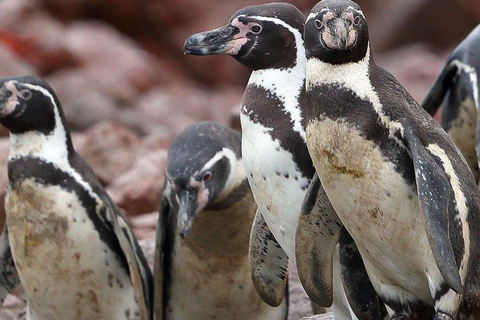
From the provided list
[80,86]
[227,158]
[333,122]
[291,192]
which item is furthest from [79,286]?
[80,86]

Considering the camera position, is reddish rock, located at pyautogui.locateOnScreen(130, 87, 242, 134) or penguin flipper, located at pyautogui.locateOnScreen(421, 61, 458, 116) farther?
reddish rock, located at pyautogui.locateOnScreen(130, 87, 242, 134)

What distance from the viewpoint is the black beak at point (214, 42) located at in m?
4.68

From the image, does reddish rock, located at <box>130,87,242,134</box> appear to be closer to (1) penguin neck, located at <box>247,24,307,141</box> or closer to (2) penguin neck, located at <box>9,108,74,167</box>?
(2) penguin neck, located at <box>9,108,74,167</box>

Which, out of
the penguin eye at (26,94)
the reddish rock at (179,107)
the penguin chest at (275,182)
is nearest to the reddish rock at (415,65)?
the reddish rock at (179,107)

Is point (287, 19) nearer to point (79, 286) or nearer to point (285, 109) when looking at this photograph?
point (285, 109)

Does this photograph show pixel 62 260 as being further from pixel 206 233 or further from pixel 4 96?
pixel 4 96

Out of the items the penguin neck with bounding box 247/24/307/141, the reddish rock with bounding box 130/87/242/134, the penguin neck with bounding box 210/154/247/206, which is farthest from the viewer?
the reddish rock with bounding box 130/87/242/134

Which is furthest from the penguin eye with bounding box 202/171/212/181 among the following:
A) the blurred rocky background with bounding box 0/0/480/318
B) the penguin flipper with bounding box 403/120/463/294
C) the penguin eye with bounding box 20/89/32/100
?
the blurred rocky background with bounding box 0/0/480/318

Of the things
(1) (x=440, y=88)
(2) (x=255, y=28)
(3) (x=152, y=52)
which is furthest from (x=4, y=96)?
(3) (x=152, y=52)

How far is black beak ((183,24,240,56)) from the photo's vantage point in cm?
468

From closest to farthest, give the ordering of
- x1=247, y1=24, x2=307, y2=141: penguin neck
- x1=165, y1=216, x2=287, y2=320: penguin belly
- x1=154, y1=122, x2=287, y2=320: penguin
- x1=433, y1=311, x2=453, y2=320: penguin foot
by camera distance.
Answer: x1=433, y1=311, x2=453, y2=320: penguin foot
x1=247, y1=24, x2=307, y2=141: penguin neck
x1=154, y1=122, x2=287, y2=320: penguin
x1=165, y1=216, x2=287, y2=320: penguin belly

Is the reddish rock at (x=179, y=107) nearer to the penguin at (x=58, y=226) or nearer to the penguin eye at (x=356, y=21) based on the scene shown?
the penguin at (x=58, y=226)

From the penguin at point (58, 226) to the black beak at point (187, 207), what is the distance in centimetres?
59

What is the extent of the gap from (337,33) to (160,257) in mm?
2325
